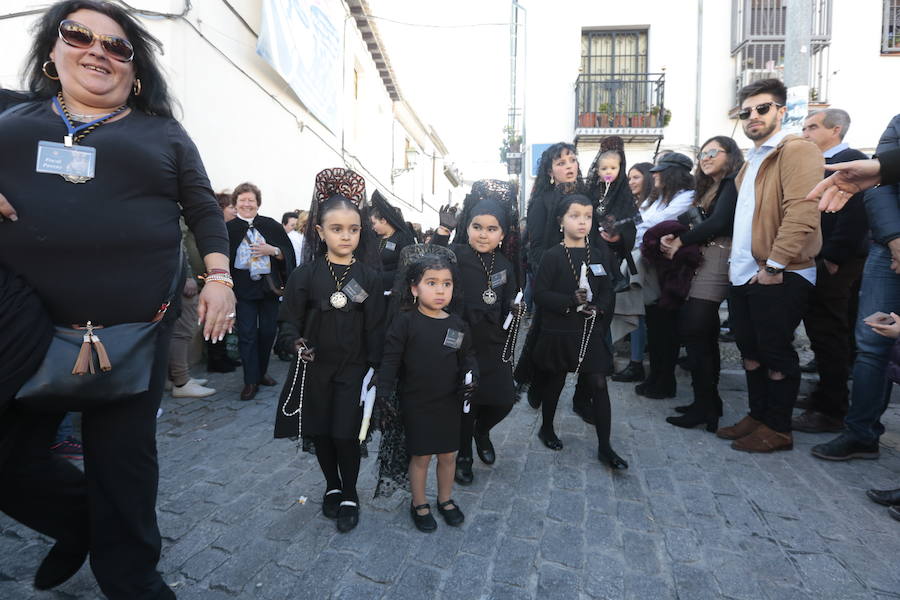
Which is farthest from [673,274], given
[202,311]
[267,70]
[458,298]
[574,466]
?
[267,70]

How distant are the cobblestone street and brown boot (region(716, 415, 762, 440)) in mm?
109

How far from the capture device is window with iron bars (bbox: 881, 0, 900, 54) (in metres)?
11.1

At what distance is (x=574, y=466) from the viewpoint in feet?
10.7

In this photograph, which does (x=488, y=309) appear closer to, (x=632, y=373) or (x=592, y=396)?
(x=592, y=396)

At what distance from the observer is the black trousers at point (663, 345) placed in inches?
177

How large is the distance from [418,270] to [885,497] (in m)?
2.80

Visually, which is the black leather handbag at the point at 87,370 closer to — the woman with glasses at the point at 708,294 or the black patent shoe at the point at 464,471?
the black patent shoe at the point at 464,471

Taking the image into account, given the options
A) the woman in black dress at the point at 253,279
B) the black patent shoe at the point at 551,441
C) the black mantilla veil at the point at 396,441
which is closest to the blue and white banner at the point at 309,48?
the woman in black dress at the point at 253,279

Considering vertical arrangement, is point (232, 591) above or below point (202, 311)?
below

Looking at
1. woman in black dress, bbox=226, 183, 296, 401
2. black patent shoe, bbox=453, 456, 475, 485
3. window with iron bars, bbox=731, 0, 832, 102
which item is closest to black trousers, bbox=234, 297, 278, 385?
woman in black dress, bbox=226, 183, 296, 401

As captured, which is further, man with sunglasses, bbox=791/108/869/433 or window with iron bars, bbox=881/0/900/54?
window with iron bars, bbox=881/0/900/54

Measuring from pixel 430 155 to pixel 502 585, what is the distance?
80.2 feet

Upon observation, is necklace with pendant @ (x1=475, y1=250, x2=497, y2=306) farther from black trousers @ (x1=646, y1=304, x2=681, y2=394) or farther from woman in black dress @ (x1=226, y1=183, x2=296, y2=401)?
woman in black dress @ (x1=226, y1=183, x2=296, y2=401)

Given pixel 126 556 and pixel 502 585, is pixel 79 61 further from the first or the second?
pixel 502 585
